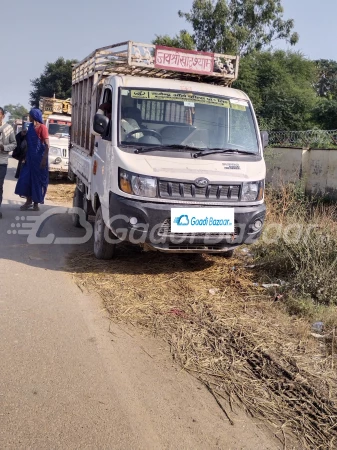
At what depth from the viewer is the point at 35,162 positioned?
873 centimetres

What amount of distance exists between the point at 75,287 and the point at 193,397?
2.28 meters

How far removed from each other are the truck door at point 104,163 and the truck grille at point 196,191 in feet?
2.27

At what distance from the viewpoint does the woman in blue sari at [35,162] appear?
8570 millimetres

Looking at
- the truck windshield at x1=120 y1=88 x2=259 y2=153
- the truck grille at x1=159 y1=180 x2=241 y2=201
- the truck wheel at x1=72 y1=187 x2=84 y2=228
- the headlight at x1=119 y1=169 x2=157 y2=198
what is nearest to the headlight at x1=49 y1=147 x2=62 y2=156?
the truck wheel at x1=72 y1=187 x2=84 y2=228

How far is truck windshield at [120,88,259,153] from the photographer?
5.25 m

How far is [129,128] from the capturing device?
523 cm

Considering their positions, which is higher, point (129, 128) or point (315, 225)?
point (129, 128)

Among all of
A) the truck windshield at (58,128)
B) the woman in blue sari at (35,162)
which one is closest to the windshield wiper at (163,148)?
the woman in blue sari at (35,162)

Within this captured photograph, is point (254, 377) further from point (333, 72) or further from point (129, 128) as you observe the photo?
point (333, 72)

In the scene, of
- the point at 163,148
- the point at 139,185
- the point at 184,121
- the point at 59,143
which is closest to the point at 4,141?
the point at 184,121

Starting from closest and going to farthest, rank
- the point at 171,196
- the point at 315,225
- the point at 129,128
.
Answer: the point at 171,196 → the point at 129,128 → the point at 315,225

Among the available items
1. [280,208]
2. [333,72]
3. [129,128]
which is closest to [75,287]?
[129,128]

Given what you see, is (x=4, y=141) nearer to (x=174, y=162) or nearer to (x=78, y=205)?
(x=78, y=205)

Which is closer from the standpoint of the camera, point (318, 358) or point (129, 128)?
point (318, 358)
